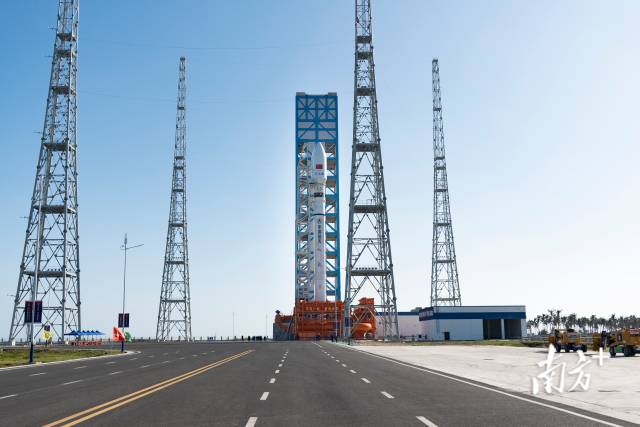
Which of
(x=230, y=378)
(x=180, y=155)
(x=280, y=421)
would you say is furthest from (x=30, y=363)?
(x=180, y=155)

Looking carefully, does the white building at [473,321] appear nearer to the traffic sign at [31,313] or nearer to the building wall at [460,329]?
the building wall at [460,329]

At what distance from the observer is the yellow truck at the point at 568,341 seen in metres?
47.5

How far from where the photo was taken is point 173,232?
378 ft

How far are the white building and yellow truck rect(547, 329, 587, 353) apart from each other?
51.5 metres

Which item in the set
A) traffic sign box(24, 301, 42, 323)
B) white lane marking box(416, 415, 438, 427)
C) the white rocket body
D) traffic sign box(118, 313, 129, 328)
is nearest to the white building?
the white rocket body

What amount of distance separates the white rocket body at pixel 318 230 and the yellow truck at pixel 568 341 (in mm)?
71457

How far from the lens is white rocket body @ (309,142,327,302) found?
119 m

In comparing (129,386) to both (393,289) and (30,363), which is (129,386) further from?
(393,289)

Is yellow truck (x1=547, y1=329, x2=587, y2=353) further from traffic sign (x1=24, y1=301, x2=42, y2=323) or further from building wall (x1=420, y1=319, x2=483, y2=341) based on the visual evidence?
building wall (x1=420, y1=319, x2=483, y2=341)

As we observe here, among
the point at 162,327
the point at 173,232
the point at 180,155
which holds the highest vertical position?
the point at 180,155

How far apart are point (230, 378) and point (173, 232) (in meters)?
92.5

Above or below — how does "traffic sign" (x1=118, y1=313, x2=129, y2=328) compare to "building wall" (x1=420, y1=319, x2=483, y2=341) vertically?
above

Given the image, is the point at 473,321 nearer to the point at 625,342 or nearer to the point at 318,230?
the point at 318,230

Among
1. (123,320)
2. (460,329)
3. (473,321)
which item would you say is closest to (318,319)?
(460,329)
